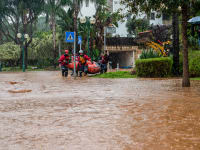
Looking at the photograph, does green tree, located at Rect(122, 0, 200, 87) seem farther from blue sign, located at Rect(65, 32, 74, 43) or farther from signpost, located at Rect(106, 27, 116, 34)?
signpost, located at Rect(106, 27, 116, 34)

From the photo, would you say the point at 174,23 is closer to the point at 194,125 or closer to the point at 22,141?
the point at 194,125

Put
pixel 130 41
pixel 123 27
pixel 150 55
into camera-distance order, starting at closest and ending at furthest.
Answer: pixel 150 55, pixel 130 41, pixel 123 27

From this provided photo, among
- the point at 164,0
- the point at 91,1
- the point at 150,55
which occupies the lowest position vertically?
the point at 150,55

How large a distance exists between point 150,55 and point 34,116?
56.2ft

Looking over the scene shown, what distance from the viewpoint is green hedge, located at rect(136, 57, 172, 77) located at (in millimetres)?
22172

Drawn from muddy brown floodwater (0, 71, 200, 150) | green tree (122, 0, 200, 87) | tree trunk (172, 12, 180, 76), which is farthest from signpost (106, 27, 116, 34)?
muddy brown floodwater (0, 71, 200, 150)

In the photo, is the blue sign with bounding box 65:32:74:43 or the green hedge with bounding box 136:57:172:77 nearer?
the green hedge with bounding box 136:57:172:77

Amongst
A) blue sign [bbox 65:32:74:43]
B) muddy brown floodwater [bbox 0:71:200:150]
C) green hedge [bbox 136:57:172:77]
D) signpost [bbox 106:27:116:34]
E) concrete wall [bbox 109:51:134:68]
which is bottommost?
muddy brown floodwater [bbox 0:71:200:150]

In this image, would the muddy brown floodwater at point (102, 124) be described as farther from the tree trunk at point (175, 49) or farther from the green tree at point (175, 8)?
the tree trunk at point (175, 49)

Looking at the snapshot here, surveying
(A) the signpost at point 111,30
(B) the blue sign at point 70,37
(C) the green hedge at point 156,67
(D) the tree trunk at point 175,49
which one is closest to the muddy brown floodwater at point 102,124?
(C) the green hedge at point 156,67

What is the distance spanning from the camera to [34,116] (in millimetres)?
8281

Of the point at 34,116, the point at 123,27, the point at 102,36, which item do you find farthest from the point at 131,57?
the point at 34,116

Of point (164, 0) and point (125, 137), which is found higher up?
point (164, 0)

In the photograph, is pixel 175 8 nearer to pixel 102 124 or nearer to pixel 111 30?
pixel 102 124
